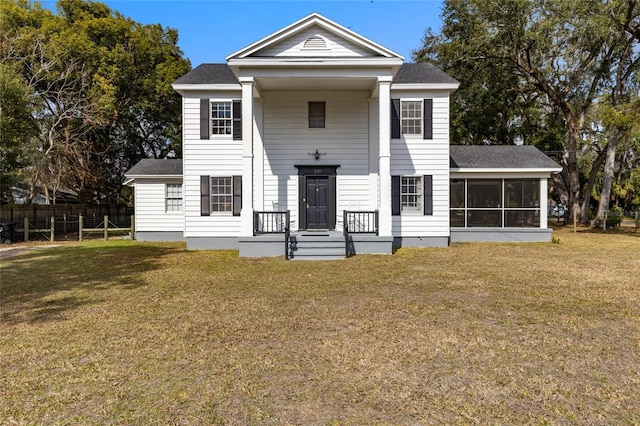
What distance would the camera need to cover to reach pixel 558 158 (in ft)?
93.3

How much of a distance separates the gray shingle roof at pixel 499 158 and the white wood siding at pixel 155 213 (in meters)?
12.5

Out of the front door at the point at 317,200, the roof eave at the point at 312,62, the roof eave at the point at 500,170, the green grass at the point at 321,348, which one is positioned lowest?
the green grass at the point at 321,348

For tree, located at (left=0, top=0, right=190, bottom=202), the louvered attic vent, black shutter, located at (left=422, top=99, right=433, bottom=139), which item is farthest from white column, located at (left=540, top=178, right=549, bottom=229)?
tree, located at (left=0, top=0, right=190, bottom=202)

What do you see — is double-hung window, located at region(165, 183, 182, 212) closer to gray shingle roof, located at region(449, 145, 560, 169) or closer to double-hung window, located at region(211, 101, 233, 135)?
double-hung window, located at region(211, 101, 233, 135)

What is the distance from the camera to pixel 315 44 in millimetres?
13367

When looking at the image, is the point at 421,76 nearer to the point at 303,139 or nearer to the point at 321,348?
the point at 303,139

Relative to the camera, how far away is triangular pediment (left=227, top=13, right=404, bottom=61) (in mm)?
12867

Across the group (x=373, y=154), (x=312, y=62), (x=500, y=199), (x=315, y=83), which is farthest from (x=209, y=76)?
(x=500, y=199)

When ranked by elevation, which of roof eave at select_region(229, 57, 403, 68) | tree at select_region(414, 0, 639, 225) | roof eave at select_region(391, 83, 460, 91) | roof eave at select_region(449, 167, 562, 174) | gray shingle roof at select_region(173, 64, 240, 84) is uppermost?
tree at select_region(414, 0, 639, 225)

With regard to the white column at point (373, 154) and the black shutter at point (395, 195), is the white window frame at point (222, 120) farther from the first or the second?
the black shutter at point (395, 195)

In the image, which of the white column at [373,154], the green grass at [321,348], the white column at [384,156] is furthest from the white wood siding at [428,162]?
the green grass at [321,348]

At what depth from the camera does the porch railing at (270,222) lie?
1317 centimetres

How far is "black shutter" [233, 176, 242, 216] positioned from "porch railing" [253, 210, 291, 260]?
1.15 meters

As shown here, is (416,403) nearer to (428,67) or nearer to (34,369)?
(34,369)
